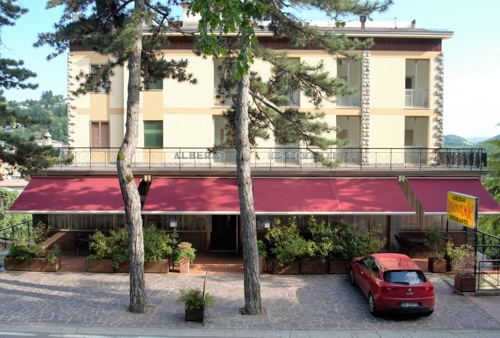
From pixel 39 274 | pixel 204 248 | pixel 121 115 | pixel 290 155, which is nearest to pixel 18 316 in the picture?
pixel 39 274

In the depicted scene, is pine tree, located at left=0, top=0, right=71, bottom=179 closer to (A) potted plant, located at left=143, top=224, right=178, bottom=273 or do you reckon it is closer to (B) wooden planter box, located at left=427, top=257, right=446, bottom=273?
(A) potted plant, located at left=143, top=224, right=178, bottom=273

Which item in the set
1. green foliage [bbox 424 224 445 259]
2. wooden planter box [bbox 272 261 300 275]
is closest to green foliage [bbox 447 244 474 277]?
green foliage [bbox 424 224 445 259]

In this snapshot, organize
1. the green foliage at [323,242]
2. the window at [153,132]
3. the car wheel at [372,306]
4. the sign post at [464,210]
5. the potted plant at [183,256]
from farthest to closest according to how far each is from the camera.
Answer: the window at [153,132] → the potted plant at [183,256] → the green foliage at [323,242] → the sign post at [464,210] → the car wheel at [372,306]

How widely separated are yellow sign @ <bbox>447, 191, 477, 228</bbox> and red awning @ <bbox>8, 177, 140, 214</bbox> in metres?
12.4

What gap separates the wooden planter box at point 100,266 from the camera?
1666 cm

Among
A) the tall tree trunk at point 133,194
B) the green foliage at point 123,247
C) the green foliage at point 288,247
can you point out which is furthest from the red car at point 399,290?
the green foliage at point 123,247

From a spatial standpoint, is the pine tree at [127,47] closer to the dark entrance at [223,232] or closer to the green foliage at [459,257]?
the dark entrance at [223,232]

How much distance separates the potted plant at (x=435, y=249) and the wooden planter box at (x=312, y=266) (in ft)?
13.5

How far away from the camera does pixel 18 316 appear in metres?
12.4

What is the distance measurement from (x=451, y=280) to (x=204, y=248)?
10.1m

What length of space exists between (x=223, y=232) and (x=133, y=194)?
809cm

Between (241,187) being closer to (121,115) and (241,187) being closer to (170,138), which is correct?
(170,138)

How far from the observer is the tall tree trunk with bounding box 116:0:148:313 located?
12.9 meters

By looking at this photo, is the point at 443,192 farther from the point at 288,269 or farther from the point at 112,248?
the point at 112,248
